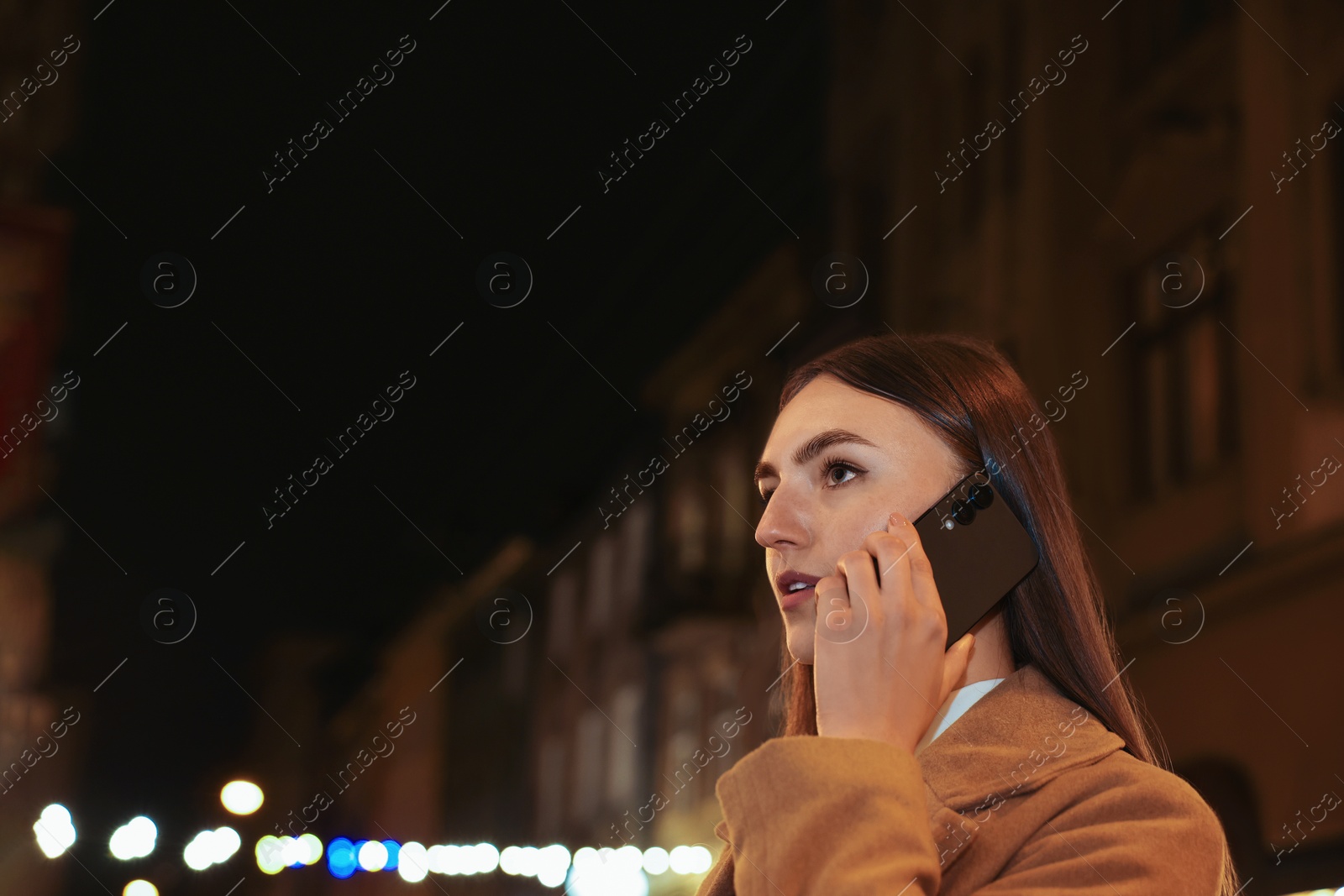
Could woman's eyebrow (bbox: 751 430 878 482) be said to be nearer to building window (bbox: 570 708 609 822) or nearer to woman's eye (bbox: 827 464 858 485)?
woman's eye (bbox: 827 464 858 485)

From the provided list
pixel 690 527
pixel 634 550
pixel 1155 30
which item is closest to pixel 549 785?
pixel 634 550

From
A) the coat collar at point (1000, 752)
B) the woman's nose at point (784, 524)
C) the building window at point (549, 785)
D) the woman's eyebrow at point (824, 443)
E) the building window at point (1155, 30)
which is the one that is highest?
the building window at point (549, 785)

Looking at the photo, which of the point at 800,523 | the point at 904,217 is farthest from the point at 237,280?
the point at 800,523

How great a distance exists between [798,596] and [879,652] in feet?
0.94

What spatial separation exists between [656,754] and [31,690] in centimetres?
932

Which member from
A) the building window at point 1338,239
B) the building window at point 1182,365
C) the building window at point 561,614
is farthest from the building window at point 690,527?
the building window at point 1338,239

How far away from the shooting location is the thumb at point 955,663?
1.71 m

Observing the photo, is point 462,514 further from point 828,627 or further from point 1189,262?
point 828,627

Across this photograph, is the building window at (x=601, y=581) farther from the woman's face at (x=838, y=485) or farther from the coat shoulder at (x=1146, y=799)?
the coat shoulder at (x=1146, y=799)

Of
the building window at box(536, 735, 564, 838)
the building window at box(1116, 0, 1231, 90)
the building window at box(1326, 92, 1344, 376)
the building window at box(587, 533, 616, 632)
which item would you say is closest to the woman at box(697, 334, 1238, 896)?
the building window at box(1326, 92, 1344, 376)

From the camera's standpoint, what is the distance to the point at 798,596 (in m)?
Result: 1.71

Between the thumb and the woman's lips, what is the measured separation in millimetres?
214

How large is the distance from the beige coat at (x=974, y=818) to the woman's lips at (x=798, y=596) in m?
0.26

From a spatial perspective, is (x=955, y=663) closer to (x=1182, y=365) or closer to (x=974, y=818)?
(x=974, y=818)
